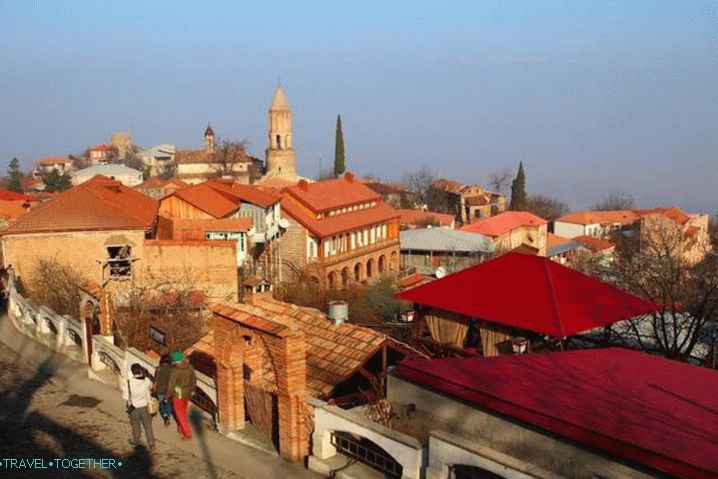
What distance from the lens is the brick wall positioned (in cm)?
2730

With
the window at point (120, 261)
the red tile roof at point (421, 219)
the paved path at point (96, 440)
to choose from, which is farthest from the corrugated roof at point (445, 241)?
the paved path at point (96, 440)

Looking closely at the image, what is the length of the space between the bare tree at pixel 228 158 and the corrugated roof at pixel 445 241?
42.5 metres

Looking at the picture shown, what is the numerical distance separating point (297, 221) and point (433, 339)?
32.4 meters

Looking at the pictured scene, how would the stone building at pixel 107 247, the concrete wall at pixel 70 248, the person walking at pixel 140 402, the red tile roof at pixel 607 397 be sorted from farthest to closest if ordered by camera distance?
the stone building at pixel 107 247
the concrete wall at pixel 70 248
the person walking at pixel 140 402
the red tile roof at pixel 607 397

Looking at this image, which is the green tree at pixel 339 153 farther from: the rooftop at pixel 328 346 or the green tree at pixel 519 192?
the rooftop at pixel 328 346

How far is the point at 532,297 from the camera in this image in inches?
527

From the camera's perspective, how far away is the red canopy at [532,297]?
1282 centimetres

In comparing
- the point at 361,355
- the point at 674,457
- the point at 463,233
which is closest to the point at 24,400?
the point at 361,355

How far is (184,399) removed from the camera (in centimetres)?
1000

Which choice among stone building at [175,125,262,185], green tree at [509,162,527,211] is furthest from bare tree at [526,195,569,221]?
stone building at [175,125,262,185]

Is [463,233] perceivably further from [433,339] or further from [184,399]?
[184,399]

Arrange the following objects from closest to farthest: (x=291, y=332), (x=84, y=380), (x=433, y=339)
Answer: (x=291, y=332) < (x=84, y=380) < (x=433, y=339)

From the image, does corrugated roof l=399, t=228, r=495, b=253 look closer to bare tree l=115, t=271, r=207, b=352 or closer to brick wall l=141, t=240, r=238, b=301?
brick wall l=141, t=240, r=238, b=301

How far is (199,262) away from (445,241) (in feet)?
98.2
